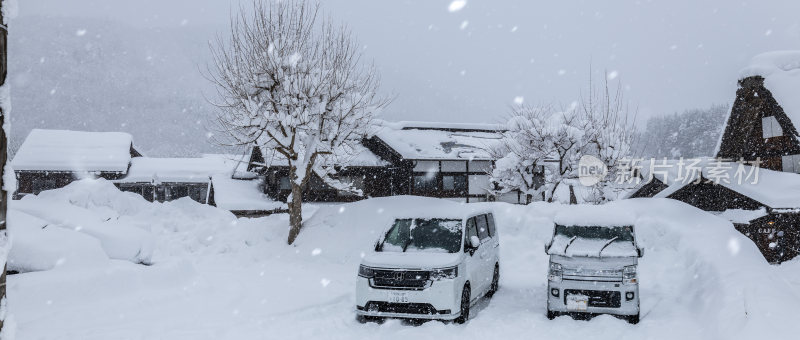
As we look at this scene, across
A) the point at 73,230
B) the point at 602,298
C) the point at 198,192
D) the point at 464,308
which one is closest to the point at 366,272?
the point at 464,308

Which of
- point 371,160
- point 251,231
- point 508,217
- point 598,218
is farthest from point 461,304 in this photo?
point 371,160

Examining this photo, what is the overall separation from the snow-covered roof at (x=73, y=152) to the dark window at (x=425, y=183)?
22287 mm

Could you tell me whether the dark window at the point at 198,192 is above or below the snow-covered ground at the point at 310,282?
below

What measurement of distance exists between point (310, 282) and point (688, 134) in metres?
79.9

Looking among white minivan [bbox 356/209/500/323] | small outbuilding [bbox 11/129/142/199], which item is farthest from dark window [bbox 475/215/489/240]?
small outbuilding [bbox 11/129/142/199]

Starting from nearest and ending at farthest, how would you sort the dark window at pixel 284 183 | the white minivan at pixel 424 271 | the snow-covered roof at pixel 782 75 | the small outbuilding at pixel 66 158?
1. the white minivan at pixel 424 271
2. the snow-covered roof at pixel 782 75
3. the dark window at pixel 284 183
4. the small outbuilding at pixel 66 158

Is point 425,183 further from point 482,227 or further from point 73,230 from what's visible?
point 73,230

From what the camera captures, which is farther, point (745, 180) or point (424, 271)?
point (745, 180)

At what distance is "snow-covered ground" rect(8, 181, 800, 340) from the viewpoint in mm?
8477

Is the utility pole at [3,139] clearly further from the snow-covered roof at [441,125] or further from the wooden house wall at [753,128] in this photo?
the snow-covered roof at [441,125]

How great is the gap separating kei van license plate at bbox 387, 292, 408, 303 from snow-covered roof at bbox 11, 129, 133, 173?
35764 millimetres

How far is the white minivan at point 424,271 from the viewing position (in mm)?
8680

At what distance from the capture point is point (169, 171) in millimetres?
40125

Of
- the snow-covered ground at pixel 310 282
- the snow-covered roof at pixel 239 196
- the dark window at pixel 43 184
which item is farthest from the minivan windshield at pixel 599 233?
the dark window at pixel 43 184
